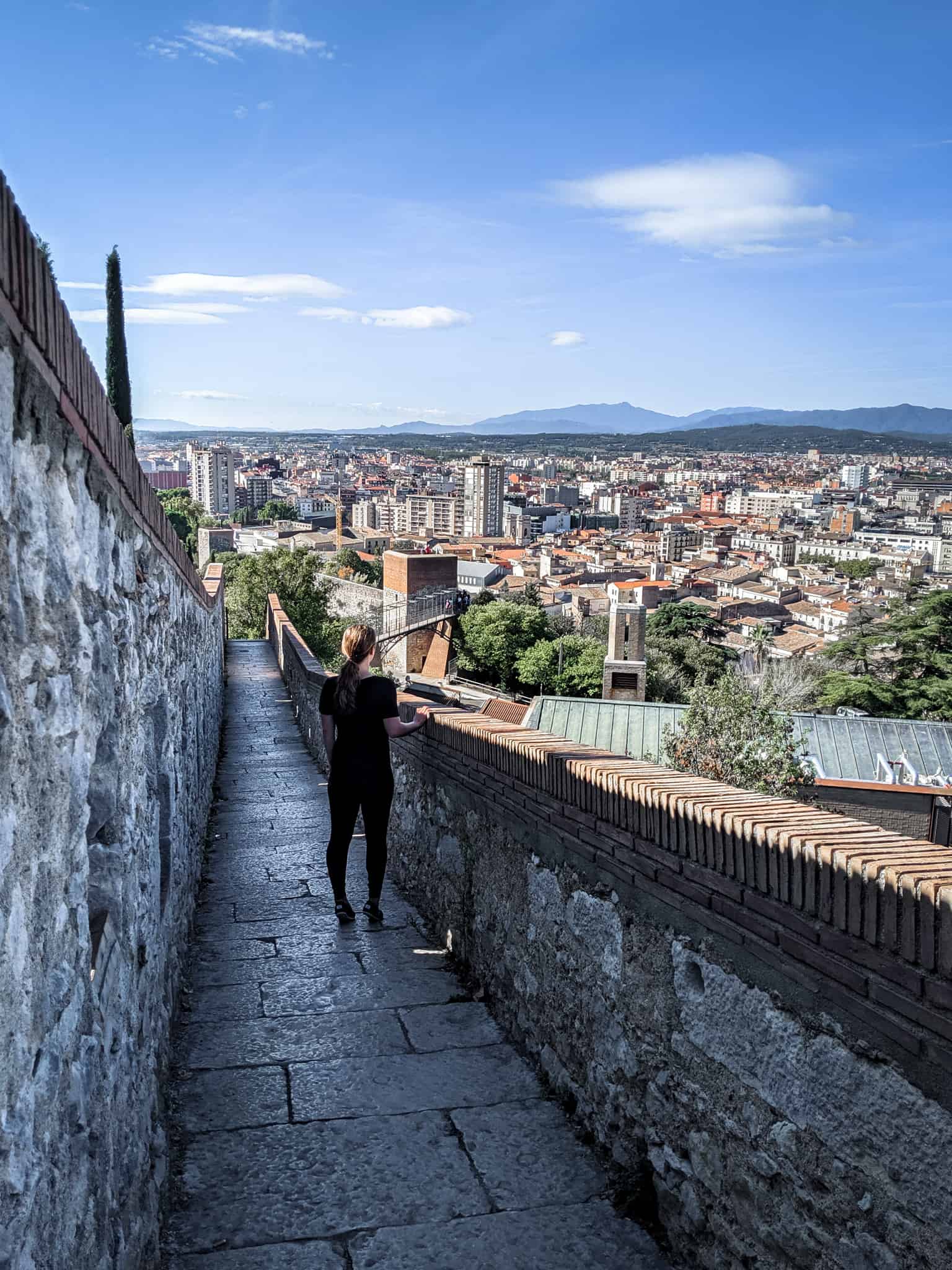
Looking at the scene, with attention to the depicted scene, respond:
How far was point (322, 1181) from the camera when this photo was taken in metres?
3.03

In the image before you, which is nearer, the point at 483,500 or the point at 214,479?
the point at 214,479

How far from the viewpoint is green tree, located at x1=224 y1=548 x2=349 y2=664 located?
102 ft

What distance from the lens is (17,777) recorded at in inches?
61.8

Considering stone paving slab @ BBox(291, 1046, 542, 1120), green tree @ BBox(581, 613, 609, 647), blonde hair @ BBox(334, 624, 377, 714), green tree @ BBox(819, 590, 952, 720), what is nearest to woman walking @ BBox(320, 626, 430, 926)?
blonde hair @ BBox(334, 624, 377, 714)

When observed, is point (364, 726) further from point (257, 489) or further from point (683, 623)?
point (257, 489)

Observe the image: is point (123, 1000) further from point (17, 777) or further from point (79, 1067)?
point (17, 777)

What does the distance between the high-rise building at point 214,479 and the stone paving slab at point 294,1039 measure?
16999cm

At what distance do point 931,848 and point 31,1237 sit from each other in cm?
184

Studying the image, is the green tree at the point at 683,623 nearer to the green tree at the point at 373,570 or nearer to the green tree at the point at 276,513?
the green tree at the point at 373,570

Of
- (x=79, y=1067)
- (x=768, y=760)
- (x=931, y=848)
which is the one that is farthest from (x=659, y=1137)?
(x=768, y=760)

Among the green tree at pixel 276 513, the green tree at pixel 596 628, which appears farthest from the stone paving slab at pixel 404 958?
the green tree at pixel 276 513

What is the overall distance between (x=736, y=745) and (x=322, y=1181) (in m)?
12.5

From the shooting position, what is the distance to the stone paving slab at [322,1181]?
2.83 meters

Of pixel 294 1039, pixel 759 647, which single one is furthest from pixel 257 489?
pixel 294 1039
